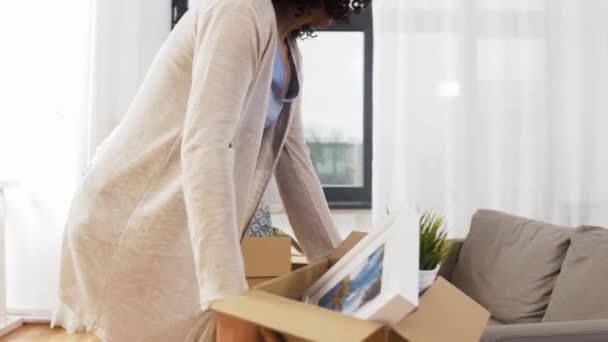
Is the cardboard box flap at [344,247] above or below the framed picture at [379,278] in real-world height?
below

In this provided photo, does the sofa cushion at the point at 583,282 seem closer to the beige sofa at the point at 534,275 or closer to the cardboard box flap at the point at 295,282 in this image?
the beige sofa at the point at 534,275

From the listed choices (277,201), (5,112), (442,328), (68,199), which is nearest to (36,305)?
(68,199)

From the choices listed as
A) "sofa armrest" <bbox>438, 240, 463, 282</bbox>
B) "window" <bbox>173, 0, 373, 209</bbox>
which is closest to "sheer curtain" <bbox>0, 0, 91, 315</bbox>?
"window" <bbox>173, 0, 373, 209</bbox>

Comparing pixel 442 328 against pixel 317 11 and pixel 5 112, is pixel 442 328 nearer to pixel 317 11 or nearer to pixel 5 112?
pixel 317 11

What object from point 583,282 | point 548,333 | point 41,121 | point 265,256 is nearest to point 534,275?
point 583,282

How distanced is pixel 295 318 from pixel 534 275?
182cm

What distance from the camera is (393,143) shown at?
2873mm

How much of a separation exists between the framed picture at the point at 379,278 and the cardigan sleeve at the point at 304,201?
1.04 feet

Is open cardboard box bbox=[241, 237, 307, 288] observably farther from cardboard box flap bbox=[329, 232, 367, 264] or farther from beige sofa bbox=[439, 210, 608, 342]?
cardboard box flap bbox=[329, 232, 367, 264]

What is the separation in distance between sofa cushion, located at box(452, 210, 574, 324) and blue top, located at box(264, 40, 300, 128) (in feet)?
4.95

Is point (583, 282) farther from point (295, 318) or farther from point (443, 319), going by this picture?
point (295, 318)

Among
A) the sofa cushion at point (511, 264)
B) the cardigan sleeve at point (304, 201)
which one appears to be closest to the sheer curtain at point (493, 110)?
the sofa cushion at point (511, 264)

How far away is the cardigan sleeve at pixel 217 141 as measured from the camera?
63cm

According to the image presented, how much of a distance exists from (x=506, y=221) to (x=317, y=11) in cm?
179
